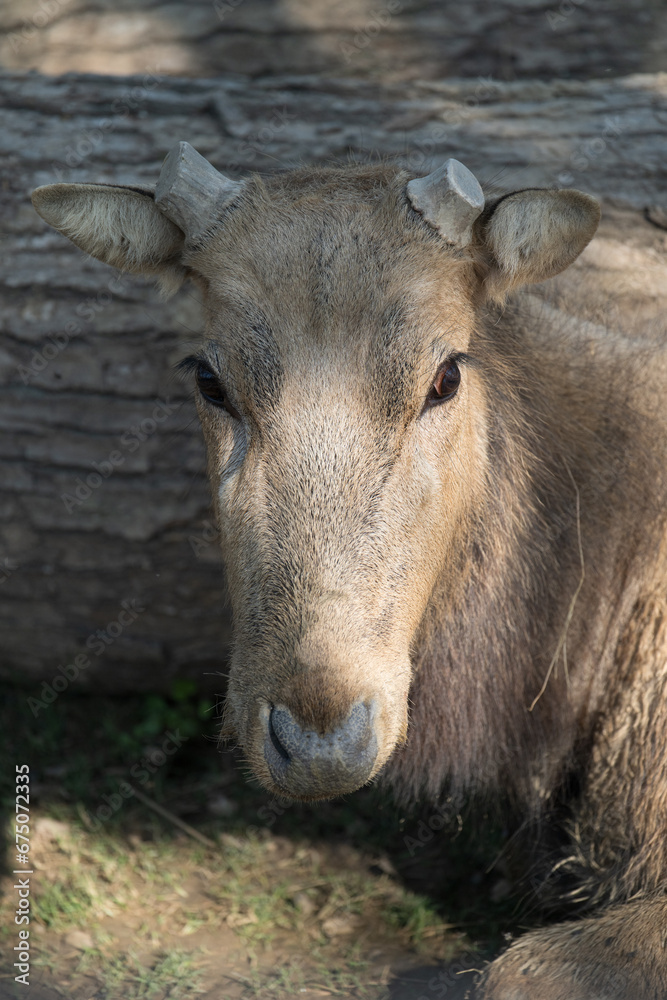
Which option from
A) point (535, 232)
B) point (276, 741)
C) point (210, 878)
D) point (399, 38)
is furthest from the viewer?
point (399, 38)

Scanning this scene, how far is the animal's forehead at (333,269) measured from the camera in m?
3.50

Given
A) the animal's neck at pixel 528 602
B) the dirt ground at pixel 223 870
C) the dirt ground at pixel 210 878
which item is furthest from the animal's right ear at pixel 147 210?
the dirt ground at pixel 210 878

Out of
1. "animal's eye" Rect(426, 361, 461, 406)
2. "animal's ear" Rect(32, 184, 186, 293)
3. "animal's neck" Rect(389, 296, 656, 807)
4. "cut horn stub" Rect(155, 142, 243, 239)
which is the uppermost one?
"cut horn stub" Rect(155, 142, 243, 239)

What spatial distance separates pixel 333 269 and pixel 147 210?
931mm

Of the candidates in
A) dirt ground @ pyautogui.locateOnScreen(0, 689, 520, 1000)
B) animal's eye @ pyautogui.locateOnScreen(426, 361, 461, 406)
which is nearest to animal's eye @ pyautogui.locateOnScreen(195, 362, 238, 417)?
animal's eye @ pyautogui.locateOnScreen(426, 361, 461, 406)

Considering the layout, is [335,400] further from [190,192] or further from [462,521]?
[190,192]

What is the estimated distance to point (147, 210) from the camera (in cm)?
394

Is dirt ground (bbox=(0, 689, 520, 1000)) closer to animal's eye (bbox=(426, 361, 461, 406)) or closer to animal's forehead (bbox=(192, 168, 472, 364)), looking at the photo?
animal's eye (bbox=(426, 361, 461, 406))

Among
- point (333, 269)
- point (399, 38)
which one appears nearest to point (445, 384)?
point (333, 269)

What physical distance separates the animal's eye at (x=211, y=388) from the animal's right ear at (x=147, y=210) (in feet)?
1.77

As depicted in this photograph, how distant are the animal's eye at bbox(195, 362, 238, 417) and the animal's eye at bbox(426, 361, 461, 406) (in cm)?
77

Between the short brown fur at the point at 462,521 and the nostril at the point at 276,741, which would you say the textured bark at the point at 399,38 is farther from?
the nostril at the point at 276,741

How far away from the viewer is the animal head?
311 centimetres

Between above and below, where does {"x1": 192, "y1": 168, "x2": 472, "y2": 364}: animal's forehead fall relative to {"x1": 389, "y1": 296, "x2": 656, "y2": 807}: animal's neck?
above
